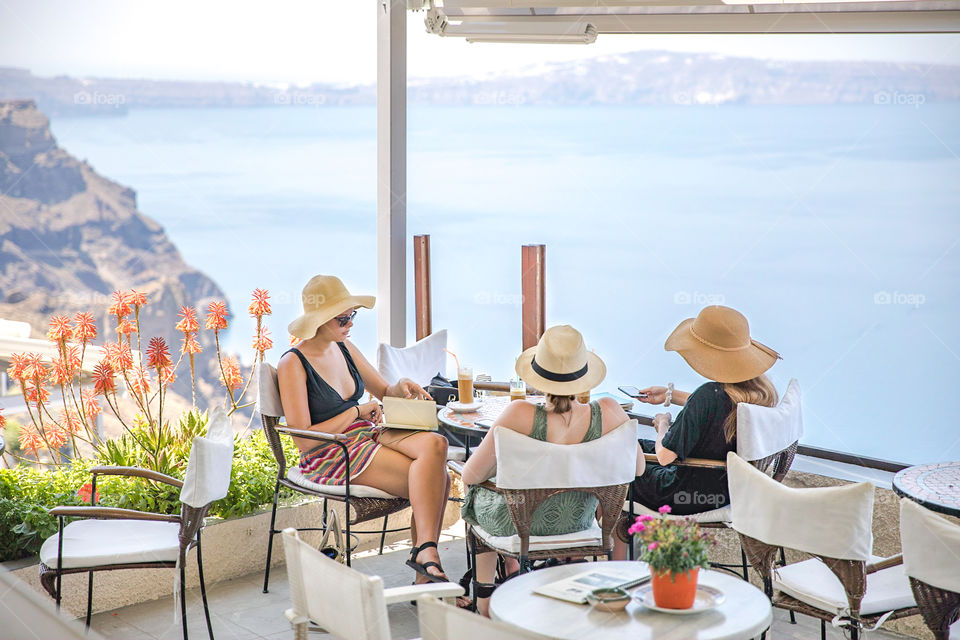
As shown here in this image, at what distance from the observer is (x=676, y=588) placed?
2.13 m

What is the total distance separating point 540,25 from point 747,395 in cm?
239

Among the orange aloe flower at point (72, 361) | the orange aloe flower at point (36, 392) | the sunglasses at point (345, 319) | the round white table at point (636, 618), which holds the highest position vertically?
the sunglasses at point (345, 319)

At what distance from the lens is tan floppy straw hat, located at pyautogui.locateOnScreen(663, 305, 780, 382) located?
3303mm

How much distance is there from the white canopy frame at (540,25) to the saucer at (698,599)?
285cm

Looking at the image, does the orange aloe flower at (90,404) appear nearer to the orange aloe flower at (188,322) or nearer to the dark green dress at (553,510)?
the orange aloe flower at (188,322)

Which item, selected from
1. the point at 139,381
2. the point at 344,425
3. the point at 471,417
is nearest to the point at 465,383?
the point at 471,417

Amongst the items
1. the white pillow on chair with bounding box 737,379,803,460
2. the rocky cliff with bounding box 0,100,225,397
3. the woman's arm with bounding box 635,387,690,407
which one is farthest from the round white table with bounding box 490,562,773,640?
the rocky cliff with bounding box 0,100,225,397

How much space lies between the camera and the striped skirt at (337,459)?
12.0ft

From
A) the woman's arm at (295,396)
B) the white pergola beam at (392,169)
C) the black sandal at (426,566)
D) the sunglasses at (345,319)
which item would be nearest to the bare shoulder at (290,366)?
the woman's arm at (295,396)

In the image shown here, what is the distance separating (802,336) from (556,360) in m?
8.35

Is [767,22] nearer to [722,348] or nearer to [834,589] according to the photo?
[722,348]

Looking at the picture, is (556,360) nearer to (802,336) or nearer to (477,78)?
(802,336)

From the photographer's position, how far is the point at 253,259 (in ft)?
52.2

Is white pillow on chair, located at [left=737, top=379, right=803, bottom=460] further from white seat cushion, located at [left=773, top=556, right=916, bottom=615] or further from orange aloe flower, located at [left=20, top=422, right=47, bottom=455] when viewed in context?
orange aloe flower, located at [left=20, top=422, right=47, bottom=455]
